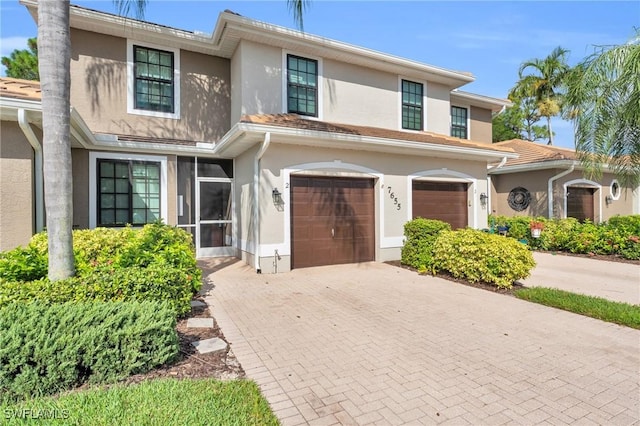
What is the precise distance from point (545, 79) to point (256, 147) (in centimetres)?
2291

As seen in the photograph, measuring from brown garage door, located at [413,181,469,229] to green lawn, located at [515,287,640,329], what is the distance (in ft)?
15.4

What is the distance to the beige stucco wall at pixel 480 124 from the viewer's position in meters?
16.1

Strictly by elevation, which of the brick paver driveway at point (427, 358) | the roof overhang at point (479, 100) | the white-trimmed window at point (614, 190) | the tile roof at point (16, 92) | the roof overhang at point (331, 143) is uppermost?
the roof overhang at point (479, 100)

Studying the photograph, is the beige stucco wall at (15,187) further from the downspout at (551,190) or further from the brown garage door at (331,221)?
Result: the downspout at (551,190)

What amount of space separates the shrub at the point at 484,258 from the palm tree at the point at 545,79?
18592mm

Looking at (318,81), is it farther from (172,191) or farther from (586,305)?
(586,305)

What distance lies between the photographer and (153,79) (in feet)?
34.2

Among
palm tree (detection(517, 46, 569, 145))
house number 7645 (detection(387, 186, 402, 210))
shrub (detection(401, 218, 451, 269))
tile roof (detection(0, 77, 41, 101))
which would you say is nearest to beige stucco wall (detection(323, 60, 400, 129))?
house number 7645 (detection(387, 186, 402, 210))

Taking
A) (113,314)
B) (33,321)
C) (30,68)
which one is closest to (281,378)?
(113,314)

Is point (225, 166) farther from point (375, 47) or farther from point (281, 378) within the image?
point (281, 378)

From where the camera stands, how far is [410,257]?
32.0 feet

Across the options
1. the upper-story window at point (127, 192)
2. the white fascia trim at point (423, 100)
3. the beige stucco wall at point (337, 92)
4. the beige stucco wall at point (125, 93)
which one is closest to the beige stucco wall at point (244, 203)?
the beige stucco wall at point (337, 92)

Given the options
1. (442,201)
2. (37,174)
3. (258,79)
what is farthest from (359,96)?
(37,174)

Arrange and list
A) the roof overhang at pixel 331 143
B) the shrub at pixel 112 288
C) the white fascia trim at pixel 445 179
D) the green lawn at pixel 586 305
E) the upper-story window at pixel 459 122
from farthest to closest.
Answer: the upper-story window at pixel 459 122, the white fascia trim at pixel 445 179, the roof overhang at pixel 331 143, the green lawn at pixel 586 305, the shrub at pixel 112 288
